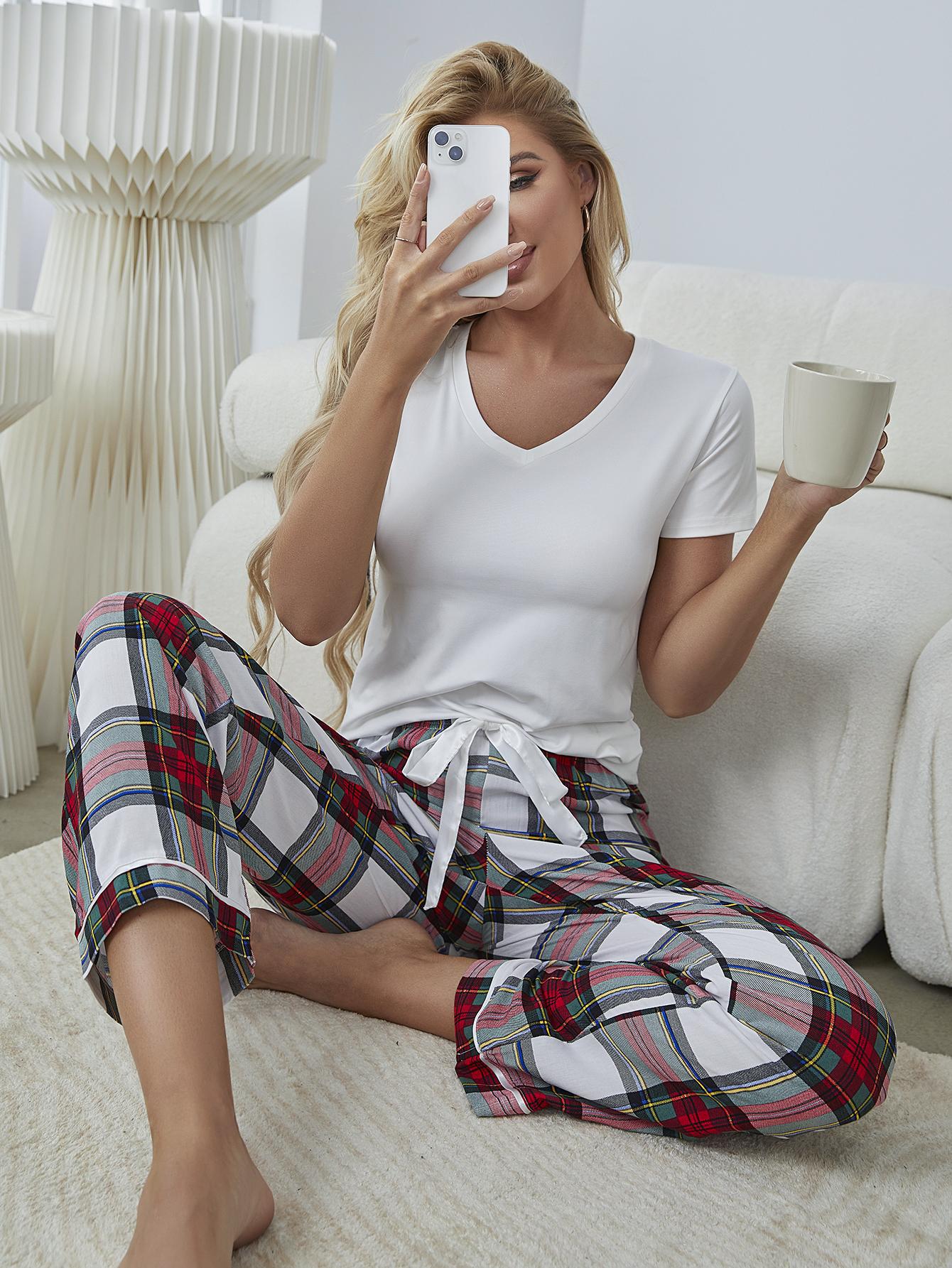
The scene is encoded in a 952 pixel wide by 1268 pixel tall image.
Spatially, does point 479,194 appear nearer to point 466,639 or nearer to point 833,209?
point 466,639

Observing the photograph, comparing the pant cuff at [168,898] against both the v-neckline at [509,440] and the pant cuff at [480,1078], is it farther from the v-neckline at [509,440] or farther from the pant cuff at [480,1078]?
the v-neckline at [509,440]

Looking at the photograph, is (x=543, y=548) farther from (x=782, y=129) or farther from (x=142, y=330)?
(x=782, y=129)

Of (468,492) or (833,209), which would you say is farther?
(833,209)

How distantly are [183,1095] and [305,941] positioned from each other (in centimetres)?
33

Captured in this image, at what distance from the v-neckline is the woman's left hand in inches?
7.3

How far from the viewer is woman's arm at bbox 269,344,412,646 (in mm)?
1033

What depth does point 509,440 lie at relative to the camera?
44.6 inches

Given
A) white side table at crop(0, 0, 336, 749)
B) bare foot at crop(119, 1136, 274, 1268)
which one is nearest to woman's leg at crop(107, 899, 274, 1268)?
bare foot at crop(119, 1136, 274, 1268)

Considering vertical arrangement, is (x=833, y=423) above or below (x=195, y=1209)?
above

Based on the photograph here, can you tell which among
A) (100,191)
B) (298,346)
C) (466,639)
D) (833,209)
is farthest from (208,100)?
(833,209)

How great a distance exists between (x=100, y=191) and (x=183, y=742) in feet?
3.70

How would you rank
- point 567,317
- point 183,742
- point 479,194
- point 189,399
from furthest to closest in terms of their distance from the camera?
1. point 189,399
2. point 567,317
3. point 479,194
4. point 183,742

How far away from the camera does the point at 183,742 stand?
2.95ft

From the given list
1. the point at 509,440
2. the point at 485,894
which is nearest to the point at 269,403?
the point at 509,440
